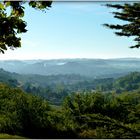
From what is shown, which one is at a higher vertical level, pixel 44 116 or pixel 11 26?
pixel 11 26

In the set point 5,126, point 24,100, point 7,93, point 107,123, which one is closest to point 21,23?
point 107,123

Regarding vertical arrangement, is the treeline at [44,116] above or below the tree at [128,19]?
below

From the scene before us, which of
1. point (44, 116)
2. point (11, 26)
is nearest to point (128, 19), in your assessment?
point (11, 26)

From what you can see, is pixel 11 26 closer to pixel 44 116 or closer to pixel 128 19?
pixel 128 19

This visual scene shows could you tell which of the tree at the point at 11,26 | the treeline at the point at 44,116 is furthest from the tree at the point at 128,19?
the treeline at the point at 44,116

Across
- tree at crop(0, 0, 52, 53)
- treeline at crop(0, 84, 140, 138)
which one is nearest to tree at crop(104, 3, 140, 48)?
tree at crop(0, 0, 52, 53)

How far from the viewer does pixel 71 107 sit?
426ft

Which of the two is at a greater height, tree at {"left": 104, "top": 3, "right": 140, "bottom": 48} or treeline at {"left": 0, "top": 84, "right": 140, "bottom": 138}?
tree at {"left": 104, "top": 3, "right": 140, "bottom": 48}

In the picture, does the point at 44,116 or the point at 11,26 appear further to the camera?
the point at 44,116

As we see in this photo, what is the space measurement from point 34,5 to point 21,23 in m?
0.92

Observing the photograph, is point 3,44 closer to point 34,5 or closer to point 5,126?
point 34,5

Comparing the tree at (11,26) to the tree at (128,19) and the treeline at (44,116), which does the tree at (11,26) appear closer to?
the tree at (128,19)

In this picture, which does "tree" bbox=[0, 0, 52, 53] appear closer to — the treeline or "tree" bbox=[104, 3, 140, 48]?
Answer: "tree" bbox=[104, 3, 140, 48]

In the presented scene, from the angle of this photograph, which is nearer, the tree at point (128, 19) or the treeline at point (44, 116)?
the tree at point (128, 19)
